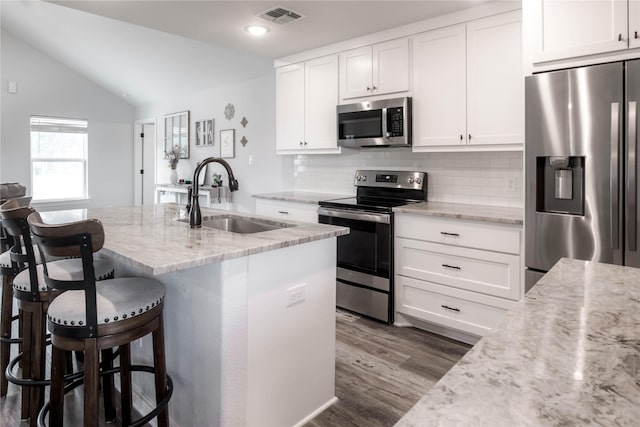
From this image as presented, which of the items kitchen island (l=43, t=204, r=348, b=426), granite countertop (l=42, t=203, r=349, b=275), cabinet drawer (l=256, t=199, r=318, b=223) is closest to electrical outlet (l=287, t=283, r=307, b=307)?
kitchen island (l=43, t=204, r=348, b=426)

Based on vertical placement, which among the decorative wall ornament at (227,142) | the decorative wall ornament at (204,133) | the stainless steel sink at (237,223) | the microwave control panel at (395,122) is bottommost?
the stainless steel sink at (237,223)

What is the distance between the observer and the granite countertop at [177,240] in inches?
55.1

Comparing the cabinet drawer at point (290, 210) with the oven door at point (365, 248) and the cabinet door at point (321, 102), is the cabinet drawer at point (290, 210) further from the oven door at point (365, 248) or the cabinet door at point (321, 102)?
the cabinet door at point (321, 102)

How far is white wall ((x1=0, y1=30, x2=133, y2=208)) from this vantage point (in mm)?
6258

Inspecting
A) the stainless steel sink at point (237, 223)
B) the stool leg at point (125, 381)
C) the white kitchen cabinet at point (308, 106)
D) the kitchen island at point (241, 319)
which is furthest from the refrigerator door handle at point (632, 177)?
the stool leg at point (125, 381)

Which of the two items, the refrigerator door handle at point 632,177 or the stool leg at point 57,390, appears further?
the refrigerator door handle at point 632,177

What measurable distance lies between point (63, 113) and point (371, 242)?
6.09 m

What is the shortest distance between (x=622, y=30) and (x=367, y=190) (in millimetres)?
2194

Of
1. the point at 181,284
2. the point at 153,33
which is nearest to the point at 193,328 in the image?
the point at 181,284

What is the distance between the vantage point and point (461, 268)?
2.80 metres

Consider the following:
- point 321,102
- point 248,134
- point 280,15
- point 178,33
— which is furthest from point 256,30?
point 248,134

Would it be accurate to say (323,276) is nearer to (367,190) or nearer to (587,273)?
(587,273)

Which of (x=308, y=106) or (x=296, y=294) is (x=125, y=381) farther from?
(x=308, y=106)

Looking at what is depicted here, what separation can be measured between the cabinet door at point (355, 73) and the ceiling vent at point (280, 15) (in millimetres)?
686
